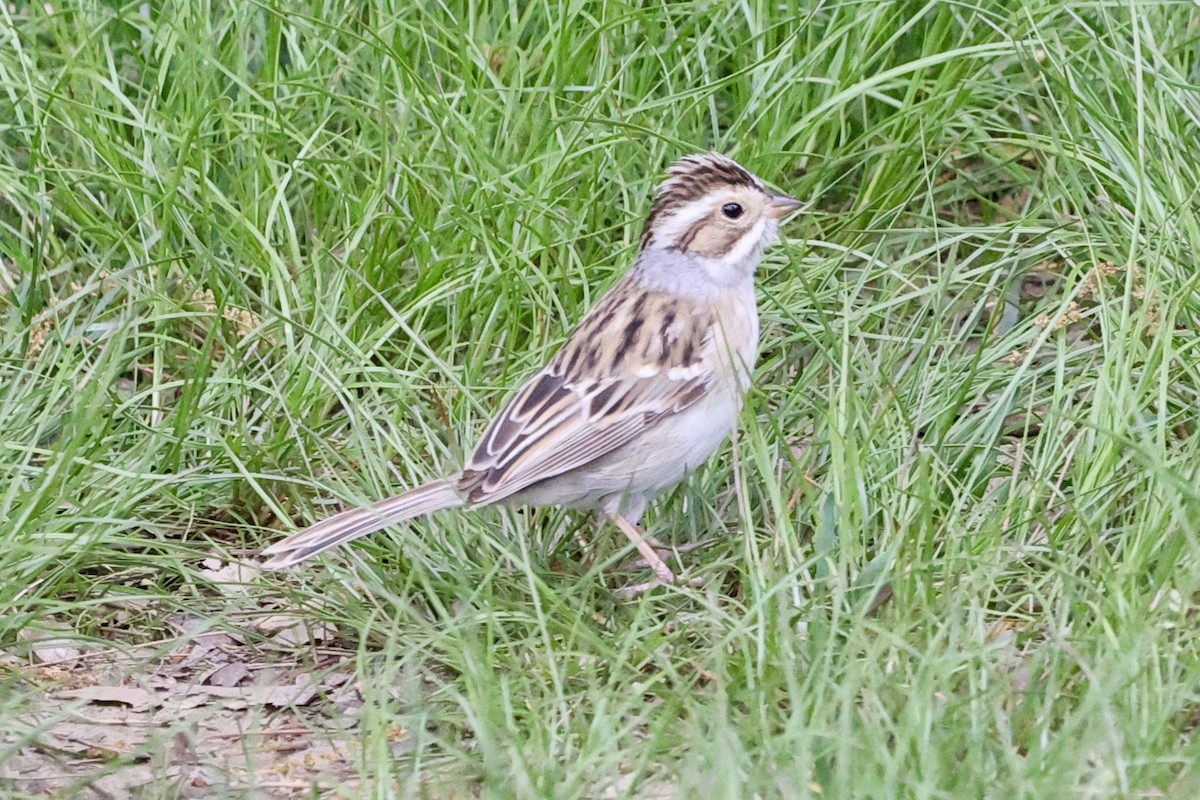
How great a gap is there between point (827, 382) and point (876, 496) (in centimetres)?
117

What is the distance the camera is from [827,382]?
6445 millimetres

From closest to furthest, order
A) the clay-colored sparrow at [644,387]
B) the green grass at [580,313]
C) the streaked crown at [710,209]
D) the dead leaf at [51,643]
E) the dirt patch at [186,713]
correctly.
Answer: the green grass at [580,313] → the dirt patch at [186,713] → the dead leaf at [51,643] → the clay-colored sparrow at [644,387] → the streaked crown at [710,209]

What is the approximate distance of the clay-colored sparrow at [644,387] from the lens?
551 centimetres

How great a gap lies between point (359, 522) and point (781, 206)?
→ 1624 mm

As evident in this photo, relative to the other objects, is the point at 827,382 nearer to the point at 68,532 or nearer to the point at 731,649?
the point at 731,649

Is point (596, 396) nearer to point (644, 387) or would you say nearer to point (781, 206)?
point (644, 387)

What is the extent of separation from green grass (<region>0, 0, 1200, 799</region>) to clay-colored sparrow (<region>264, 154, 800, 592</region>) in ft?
0.59

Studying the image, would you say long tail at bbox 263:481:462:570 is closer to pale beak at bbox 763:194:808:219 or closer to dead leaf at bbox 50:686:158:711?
dead leaf at bbox 50:686:158:711

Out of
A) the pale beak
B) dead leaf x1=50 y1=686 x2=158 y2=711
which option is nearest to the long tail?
dead leaf x1=50 y1=686 x2=158 y2=711

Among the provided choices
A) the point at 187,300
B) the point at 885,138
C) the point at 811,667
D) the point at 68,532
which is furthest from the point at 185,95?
the point at 811,667

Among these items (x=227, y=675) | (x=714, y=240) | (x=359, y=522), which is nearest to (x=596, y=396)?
(x=714, y=240)

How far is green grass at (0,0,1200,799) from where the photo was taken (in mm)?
4543

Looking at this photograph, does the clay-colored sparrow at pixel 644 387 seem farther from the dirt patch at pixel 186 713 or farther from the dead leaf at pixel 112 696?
the dead leaf at pixel 112 696

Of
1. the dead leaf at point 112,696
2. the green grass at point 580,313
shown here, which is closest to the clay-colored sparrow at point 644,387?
the green grass at point 580,313
